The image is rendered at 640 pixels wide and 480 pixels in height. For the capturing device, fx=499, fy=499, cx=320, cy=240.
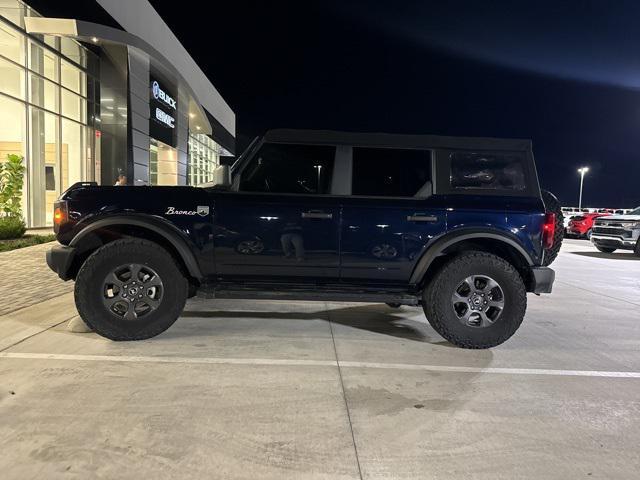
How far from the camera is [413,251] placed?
4.98 m

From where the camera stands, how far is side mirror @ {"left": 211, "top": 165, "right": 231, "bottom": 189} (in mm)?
4840

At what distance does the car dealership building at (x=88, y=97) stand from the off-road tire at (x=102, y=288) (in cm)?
1303

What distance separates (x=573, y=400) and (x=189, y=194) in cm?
383

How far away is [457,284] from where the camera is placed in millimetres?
4949

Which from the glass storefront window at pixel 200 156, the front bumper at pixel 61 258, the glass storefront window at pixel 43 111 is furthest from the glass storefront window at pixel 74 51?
the front bumper at pixel 61 258

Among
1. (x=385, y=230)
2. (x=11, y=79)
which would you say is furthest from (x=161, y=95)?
(x=385, y=230)

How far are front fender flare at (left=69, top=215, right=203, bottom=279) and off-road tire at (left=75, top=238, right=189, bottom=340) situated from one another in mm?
126

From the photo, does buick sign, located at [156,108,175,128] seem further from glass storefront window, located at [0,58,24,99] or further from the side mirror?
the side mirror

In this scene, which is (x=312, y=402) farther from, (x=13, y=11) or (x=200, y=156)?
(x=200, y=156)

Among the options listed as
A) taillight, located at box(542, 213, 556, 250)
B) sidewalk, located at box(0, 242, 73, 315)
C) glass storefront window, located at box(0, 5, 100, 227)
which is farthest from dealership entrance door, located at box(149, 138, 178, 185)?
taillight, located at box(542, 213, 556, 250)

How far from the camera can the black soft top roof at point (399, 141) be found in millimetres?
5152

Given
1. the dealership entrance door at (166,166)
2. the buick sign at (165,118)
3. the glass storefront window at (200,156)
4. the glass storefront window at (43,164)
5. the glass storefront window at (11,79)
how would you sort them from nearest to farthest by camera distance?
the glass storefront window at (11,79) < the glass storefront window at (43,164) < the buick sign at (165,118) < the dealership entrance door at (166,166) < the glass storefront window at (200,156)

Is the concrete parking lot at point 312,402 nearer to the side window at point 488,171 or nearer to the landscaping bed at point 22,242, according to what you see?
the side window at point 488,171

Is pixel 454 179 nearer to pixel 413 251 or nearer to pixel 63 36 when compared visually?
pixel 413 251
